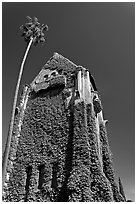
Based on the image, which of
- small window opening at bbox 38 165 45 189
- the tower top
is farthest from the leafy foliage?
small window opening at bbox 38 165 45 189

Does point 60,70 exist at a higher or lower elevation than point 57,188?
higher

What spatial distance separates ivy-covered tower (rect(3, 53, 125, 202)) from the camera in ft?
40.8

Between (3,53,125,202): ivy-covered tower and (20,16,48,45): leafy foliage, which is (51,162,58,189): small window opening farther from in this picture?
(20,16,48,45): leafy foliage

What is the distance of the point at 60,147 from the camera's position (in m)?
14.8

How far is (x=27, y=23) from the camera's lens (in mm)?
19891

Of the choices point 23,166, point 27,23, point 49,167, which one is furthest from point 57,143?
point 27,23

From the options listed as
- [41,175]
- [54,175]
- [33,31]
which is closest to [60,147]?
[54,175]

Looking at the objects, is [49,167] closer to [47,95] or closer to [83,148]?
[83,148]

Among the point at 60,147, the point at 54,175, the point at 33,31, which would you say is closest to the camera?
the point at 54,175

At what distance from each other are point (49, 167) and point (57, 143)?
1909 millimetres

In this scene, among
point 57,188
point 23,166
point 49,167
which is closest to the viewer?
point 57,188

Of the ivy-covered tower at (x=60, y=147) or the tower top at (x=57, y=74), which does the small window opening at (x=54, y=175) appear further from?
the tower top at (x=57, y=74)

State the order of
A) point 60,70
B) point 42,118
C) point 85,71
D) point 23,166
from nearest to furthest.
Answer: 1. point 23,166
2. point 42,118
3. point 85,71
4. point 60,70

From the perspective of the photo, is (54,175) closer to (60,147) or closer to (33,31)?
(60,147)
